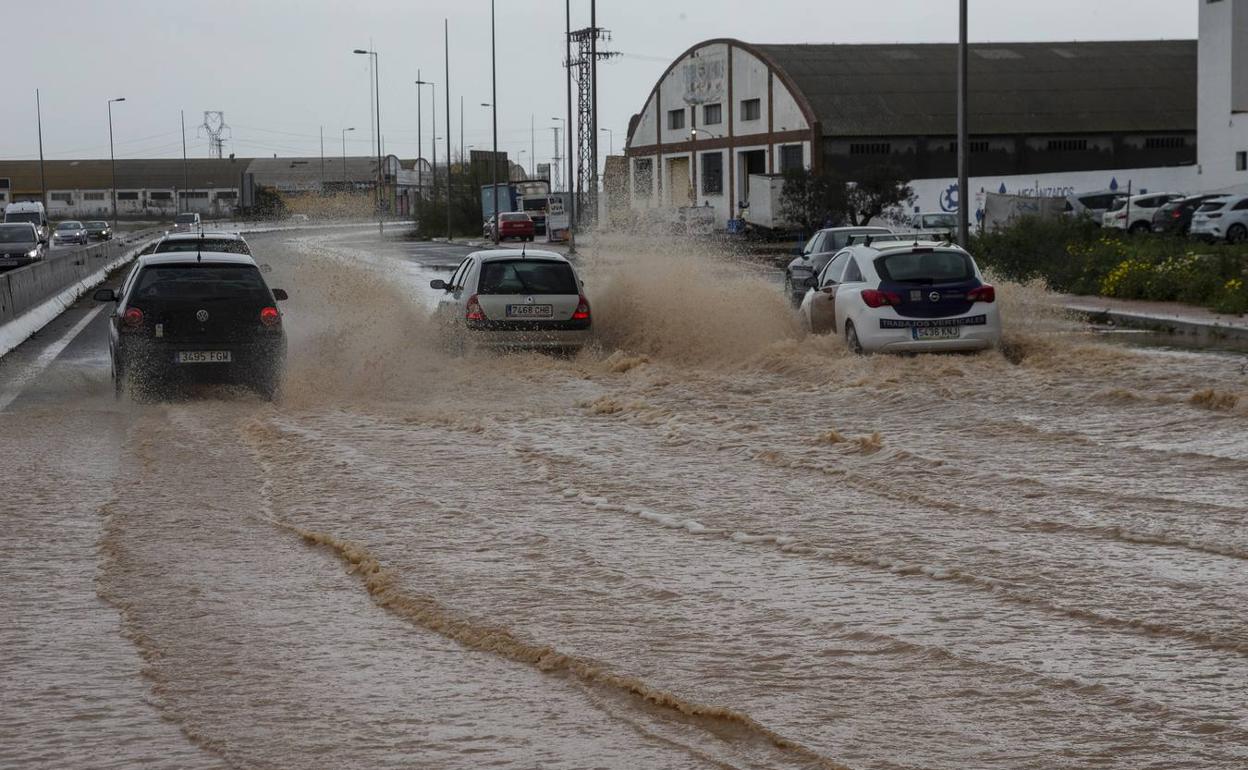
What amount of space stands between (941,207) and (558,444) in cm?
5147

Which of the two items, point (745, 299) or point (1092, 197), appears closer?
point (745, 299)

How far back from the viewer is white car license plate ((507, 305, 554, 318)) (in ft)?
62.1

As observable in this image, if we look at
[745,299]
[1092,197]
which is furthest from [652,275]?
[1092,197]

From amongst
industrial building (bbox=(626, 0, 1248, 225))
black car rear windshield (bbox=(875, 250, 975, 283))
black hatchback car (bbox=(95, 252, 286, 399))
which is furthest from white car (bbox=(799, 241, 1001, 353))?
industrial building (bbox=(626, 0, 1248, 225))

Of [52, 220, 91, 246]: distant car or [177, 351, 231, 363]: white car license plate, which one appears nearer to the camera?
[177, 351, 231, 363]: white car license plate

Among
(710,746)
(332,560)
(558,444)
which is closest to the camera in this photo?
(710,746)

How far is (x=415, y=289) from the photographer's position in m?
35.9

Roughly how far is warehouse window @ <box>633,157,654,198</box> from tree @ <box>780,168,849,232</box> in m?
33.2

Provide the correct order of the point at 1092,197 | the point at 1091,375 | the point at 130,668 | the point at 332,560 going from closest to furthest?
the point at 130,668
the point at 332,560
the point at 1091,375
the point at 1092,197

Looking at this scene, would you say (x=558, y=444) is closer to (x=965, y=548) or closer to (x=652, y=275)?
(x=965, y=548)

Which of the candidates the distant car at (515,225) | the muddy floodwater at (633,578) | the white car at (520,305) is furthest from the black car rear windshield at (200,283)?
the distant car at (515,225)

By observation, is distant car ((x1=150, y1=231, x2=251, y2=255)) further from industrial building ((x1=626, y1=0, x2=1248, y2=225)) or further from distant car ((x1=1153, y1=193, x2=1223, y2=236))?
industrial building ((x1=626, y1=0, x2=1248, y2=225))

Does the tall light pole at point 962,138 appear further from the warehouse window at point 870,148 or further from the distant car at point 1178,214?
the warehouse window at point 870,148

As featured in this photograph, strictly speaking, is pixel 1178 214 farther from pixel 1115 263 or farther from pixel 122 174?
pixel 122 174
